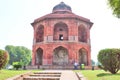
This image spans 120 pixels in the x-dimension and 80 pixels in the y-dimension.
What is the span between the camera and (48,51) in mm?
29000

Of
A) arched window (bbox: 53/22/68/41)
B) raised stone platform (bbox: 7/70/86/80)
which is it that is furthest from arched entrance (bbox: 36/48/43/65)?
raised stone platform (bbox: 7/70/86/80)

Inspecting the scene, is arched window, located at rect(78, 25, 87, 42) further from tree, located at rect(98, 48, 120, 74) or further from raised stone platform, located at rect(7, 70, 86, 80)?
raised stone platform, located at rect(7, 70, 86, 80)

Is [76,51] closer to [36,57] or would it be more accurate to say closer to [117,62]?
[36,57]

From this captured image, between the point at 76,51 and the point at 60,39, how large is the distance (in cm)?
332

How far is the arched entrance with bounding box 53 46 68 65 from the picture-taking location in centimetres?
3054

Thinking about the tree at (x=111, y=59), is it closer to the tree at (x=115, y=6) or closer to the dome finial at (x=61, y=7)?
the tree at (x=115, y=6)

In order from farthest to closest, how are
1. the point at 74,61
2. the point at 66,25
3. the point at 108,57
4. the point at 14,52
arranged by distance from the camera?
the point at 14,52 → the point at 66,25 → the point at 74,61 → the point at 108,57

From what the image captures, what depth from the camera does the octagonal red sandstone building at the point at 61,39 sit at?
94.9 ft

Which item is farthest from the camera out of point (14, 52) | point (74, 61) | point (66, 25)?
point (14, 52)

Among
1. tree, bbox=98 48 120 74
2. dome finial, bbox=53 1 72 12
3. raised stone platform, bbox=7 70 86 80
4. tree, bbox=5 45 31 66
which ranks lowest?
raised stone platform, bbox=7 70 86 80

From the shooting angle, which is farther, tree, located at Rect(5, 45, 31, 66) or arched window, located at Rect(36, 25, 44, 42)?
tree, located at Rect(5, 45, 31, 66)

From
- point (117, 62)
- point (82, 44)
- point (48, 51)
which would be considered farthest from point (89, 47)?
point (117, 62)

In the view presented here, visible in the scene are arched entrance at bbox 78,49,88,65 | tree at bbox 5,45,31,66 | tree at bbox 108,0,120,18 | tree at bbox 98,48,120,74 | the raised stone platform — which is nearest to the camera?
tree at bbox 108,0,120,18

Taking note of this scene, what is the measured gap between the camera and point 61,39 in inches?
1227
